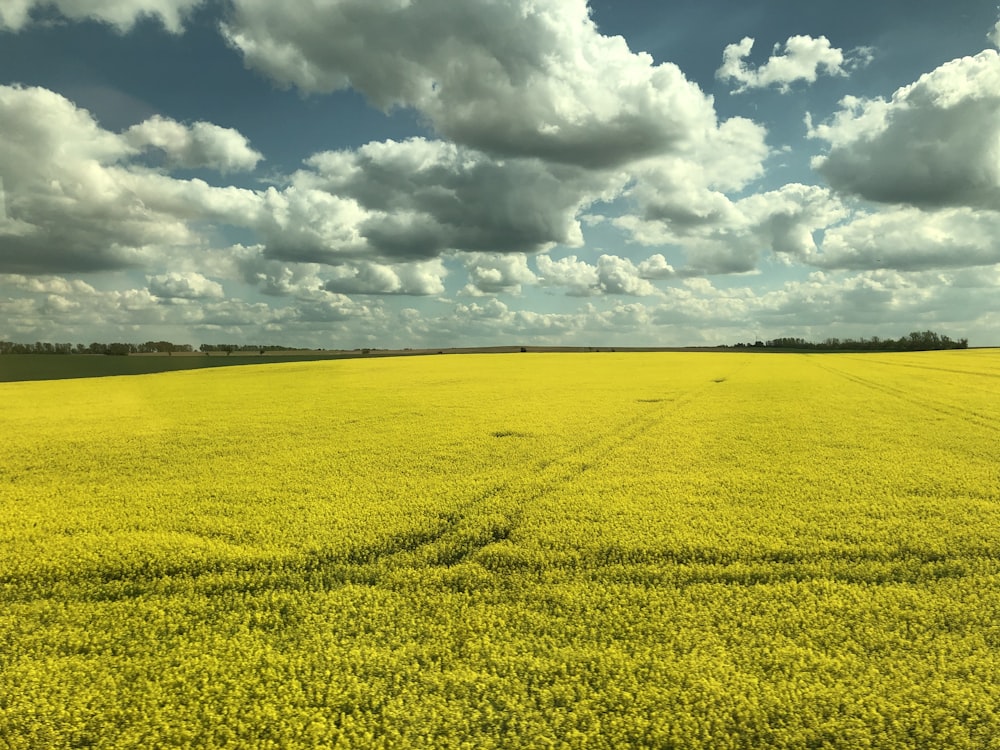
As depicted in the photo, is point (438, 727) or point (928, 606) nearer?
point (438, 727)

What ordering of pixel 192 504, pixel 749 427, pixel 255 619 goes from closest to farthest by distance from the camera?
pixel 255 619 → pixel 192 504 → pixel 749 427

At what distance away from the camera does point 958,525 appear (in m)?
5.85

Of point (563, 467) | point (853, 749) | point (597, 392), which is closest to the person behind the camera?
point (853, 749)

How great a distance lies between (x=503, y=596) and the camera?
4.41m

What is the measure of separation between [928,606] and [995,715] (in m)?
1.24

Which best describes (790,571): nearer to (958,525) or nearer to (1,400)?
(958,525)

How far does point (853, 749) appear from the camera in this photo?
2852 mm

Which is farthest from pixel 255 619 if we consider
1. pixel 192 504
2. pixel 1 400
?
pixel 1 400

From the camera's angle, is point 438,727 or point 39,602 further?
point 39,602

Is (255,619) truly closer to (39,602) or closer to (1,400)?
(39,602)

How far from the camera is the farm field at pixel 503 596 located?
10.1 ft

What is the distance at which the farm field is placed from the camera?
10.1 feet

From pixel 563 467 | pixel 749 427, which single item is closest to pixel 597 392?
pixel 749 427

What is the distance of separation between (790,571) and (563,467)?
397 centimetres
